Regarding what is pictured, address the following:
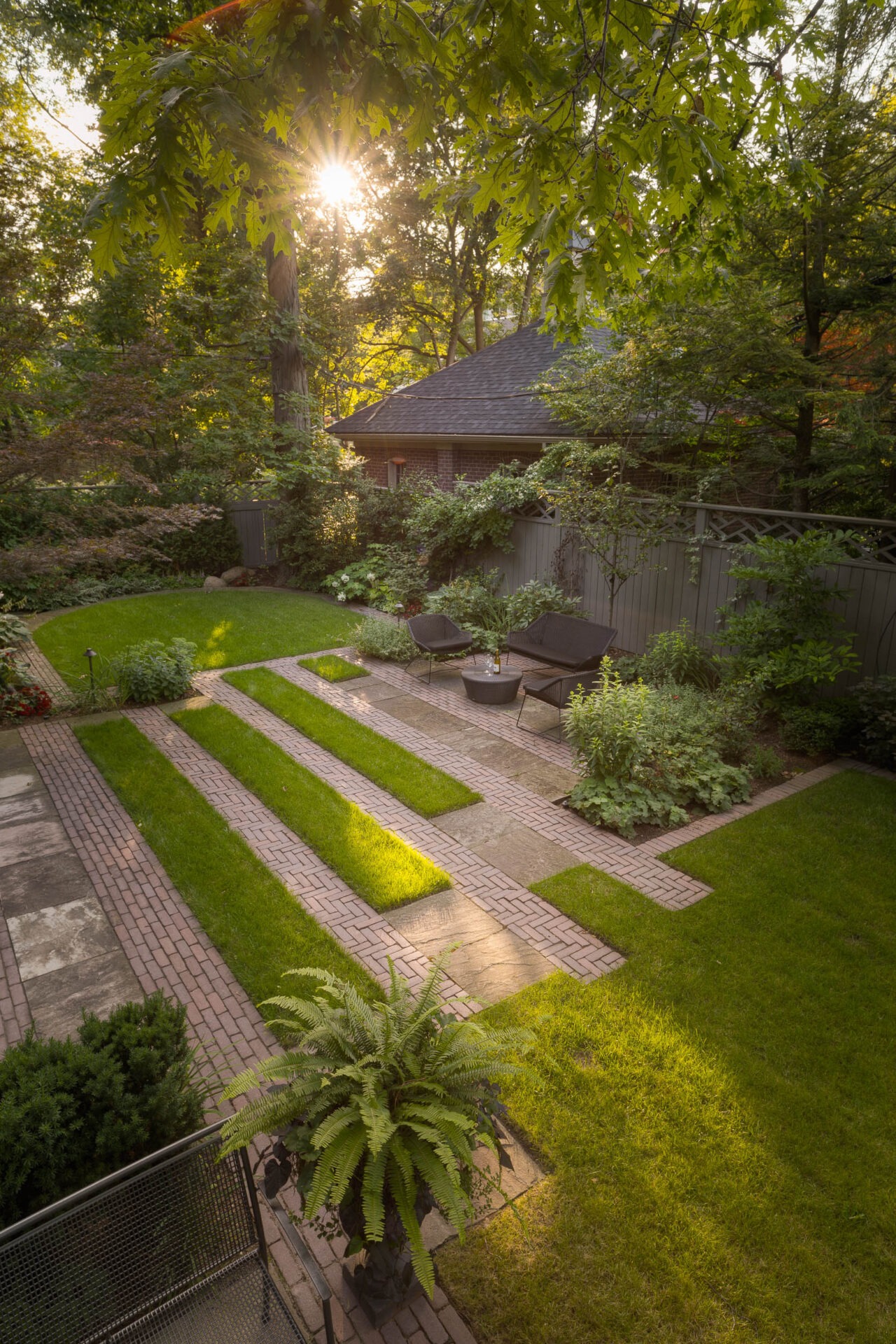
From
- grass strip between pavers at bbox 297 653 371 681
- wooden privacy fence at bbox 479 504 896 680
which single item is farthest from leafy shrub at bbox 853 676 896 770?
grass strip between pavers at bbox 297 653 371 681

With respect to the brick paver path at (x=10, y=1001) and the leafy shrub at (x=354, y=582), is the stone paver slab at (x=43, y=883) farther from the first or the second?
the leafy shrub at (x=354, y=582)

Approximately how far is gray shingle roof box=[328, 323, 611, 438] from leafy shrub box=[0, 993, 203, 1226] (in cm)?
1160

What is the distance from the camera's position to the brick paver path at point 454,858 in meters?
5.14

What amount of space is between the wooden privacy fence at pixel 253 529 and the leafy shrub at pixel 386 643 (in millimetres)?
7057

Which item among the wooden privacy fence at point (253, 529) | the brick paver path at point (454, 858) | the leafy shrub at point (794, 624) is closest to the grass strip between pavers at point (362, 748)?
the brick paver path at point (454, 858)

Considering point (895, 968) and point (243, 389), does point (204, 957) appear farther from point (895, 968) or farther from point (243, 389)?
point (243, 389)

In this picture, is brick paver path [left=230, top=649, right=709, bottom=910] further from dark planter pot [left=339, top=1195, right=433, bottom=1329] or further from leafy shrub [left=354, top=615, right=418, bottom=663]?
dark planter pot [left=339, top=1195, right=433, bottom=1329]

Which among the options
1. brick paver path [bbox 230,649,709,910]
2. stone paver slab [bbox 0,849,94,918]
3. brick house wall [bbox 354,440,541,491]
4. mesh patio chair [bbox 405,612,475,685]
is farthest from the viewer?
brick house wall [bbox 354,440,541,491]

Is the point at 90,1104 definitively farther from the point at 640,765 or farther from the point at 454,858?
the point at 640,765

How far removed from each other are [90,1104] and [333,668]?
8.25m

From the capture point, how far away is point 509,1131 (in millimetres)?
3771

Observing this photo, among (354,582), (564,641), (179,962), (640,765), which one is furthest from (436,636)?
(179,962)

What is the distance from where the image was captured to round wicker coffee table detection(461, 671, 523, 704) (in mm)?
9656

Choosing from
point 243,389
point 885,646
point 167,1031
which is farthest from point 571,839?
point 243,389
